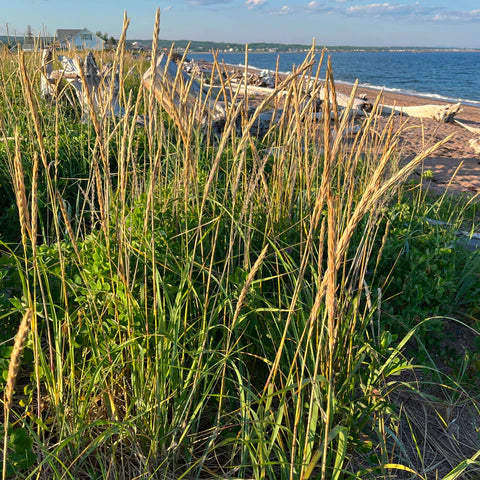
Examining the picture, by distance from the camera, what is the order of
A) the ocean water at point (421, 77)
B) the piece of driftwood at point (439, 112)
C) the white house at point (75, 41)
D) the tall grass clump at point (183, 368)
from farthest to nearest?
the ocean water at point (421, 77)
the piece of driftwood at point (439, 112)
the white house at point (75, 41)
the tall grass clump at point (183, 368)

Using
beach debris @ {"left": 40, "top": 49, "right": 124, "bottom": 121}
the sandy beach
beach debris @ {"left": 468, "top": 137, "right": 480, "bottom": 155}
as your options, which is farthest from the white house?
beach debris @ {"left": 468, "top": 137, "right": 480, "bottom": 155}

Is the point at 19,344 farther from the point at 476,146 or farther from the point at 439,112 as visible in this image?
the point at 439,112

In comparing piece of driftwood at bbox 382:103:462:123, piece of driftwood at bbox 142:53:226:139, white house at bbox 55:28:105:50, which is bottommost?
piece of driftwood at bbox 382:103:462:123

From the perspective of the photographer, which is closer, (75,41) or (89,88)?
(89,88)

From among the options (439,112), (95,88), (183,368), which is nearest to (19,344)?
(183,368)

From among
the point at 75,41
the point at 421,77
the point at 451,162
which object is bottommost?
the point at 451,162

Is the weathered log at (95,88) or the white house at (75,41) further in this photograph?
the white house at (75,41)

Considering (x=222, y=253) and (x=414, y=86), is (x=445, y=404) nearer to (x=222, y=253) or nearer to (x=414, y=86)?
(x=222, y=253)

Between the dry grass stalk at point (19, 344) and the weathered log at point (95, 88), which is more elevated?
the weathered log at point (95, 88)

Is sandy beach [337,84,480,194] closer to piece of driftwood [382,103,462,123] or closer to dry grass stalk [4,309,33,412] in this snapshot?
piece of driftwood [382,103,462,123]

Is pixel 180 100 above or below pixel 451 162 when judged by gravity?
above

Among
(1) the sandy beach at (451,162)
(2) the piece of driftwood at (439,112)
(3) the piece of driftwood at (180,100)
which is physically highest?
(3) the piece of driftwood at (180,100)

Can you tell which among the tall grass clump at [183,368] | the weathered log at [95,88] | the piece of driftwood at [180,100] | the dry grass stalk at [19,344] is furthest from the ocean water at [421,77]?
the dry grass stalk at [19,344]

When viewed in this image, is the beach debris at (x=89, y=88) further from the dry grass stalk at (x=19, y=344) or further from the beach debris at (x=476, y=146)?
the beach debris at (x=476, y=146)
